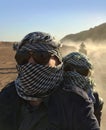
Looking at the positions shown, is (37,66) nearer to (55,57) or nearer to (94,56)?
(55,57)

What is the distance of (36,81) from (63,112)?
249 millimetres

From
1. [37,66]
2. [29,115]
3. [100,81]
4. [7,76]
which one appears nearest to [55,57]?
[37,66]

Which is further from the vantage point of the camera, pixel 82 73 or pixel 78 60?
pixel 78 60

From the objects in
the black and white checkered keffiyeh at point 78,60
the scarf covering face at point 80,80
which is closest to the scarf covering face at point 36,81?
the scarf covering face at point 80,80

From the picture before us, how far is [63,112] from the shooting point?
108 inches

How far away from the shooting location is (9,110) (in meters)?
2.92

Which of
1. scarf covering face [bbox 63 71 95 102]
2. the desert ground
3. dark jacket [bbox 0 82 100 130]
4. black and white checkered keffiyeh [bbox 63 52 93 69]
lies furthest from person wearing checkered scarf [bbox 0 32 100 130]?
the desert ground

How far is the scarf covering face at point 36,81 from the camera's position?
9.33 feet

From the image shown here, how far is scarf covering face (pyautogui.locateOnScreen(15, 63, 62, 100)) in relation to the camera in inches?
112

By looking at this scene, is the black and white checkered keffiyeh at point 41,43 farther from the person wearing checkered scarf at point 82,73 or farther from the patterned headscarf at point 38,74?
the person wearing checkered scarf at point 82,73

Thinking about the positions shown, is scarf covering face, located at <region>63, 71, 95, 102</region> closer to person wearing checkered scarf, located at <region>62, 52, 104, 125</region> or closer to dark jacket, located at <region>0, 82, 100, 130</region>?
person wearing checkered scarf, located at <region>62, 52, 104, 125</region>

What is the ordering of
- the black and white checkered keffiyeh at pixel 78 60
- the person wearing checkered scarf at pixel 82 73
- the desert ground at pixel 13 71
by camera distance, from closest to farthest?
the person wearing checkered scarf at pixel 82 73, the black and white checkered keffiyeh at pixel 78 60, the desert ground at pixel 13 71

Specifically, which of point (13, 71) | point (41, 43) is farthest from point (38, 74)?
point (13, 71)

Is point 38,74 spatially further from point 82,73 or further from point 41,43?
point 82,73
